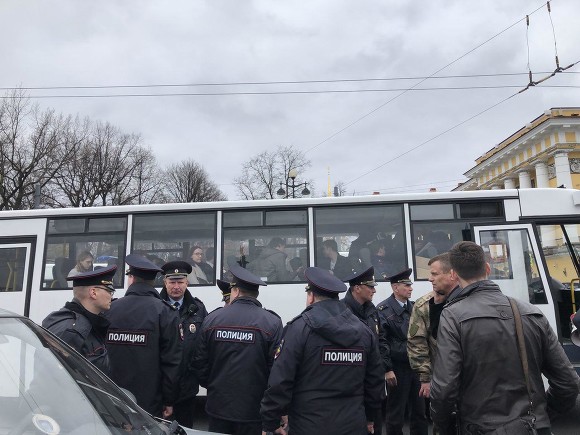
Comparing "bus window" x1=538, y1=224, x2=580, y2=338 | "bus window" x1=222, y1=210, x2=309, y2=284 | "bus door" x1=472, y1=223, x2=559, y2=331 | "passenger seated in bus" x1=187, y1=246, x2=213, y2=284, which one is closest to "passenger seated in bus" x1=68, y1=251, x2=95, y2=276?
"passenger seated in bus" x1=187, y1=246, x2=213, y2=284

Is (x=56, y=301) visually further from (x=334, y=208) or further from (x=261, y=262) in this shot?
(x=334, y=208)

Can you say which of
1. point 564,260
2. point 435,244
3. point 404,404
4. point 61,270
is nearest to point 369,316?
point 404,404

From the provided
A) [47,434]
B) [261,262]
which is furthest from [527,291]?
[47,434]

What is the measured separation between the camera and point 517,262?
729 cm

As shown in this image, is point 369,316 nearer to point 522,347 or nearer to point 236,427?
point 236,427

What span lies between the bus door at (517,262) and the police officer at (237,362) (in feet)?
14.7

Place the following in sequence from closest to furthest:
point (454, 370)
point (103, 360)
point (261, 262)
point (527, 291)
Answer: point (454, 370), point (103, 360), point (527, 291), point (261, 262)

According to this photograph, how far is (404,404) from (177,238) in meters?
4.49

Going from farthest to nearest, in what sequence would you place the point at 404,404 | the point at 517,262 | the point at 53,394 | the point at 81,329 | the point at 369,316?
1. the point at 517,262
2. the point at 404,404
3. the point at 369,316
4. the point at 81,329
5. the point at 53,394

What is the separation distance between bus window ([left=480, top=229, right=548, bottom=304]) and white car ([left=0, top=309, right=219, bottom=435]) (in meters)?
6.00

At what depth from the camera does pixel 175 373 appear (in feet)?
13.8

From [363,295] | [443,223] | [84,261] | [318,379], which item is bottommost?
[318,379]

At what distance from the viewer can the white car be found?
1.98 metres

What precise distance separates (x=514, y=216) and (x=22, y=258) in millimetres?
8305
